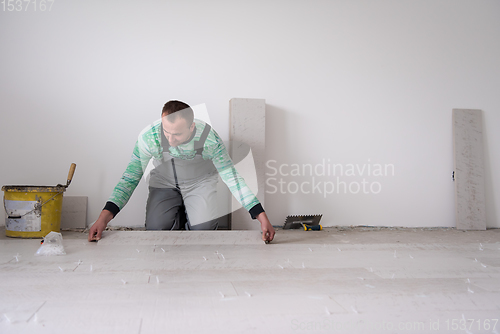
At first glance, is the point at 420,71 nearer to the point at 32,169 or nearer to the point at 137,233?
the point at 137,233

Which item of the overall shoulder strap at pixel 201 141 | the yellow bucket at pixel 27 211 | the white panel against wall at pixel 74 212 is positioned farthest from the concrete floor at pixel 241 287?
the white panel against wall at pixel 74 212

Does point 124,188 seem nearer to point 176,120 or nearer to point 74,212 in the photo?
point 176,120

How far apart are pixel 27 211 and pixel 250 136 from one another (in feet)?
5.99

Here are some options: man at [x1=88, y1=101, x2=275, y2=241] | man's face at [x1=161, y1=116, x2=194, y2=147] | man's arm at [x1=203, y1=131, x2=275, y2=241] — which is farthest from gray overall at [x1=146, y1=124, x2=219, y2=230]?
man's face at [x1=161, y1=116, x2=194, y2=147]

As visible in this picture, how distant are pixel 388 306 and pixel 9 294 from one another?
1.26 meters

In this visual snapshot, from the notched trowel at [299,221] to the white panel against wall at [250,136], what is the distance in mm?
270

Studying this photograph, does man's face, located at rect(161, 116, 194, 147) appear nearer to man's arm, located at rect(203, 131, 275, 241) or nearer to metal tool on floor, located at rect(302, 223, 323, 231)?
man's arm, located at rect(203, 131, 275, 241)

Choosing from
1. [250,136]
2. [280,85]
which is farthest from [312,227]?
[280,85]

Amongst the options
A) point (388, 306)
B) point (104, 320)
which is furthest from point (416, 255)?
point (104, 320)

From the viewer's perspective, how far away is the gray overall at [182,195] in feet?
8.42

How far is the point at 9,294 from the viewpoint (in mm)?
1143

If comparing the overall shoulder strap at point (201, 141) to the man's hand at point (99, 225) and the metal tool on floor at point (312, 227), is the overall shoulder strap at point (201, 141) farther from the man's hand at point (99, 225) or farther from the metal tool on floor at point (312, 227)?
the metal tool on floor at point (312, 227)

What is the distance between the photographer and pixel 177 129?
206 centimetres

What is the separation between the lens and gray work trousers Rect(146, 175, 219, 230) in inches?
101
